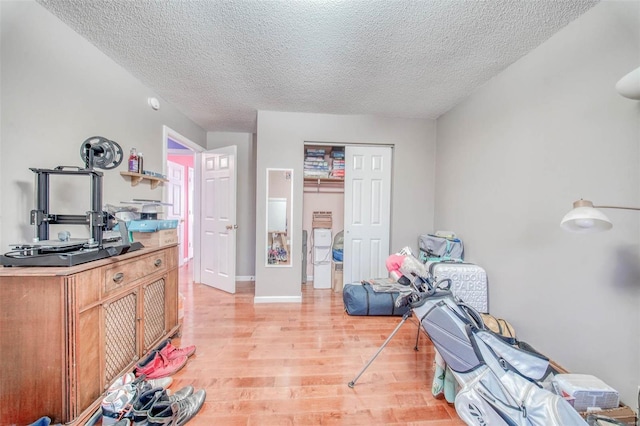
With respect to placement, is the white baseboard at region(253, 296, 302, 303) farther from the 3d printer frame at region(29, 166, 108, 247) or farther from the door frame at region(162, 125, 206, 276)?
the 3d printer frame at region(29, 166, 108, 247)

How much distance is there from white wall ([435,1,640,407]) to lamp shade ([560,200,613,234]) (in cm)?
41

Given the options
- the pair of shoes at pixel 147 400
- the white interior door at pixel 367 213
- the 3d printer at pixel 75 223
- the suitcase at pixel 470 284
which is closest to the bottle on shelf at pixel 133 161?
the 3d printer at pixel 75 223

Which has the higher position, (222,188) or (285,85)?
(285,85)

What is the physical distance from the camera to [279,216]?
10.3ft

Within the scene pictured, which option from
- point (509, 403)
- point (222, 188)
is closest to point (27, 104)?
point (222, 188)

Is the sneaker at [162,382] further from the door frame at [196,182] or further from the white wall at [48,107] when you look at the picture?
the door frame at [196,182]

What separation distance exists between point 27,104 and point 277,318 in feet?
8.45

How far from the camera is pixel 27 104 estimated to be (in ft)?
4.47

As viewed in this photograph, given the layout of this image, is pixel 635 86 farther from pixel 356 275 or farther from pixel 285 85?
pixel 356 275

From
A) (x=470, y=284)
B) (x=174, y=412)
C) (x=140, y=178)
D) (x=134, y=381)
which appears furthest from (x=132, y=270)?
(x=470, y=284)

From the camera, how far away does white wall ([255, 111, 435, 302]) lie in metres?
2.98

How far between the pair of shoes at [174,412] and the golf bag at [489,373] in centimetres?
148

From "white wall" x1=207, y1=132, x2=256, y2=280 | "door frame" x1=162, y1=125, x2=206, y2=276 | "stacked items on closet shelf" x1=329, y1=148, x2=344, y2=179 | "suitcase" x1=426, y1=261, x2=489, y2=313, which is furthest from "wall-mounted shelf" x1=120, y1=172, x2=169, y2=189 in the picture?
"suitcase" x1=426, y1=261, x2=489, y2=313

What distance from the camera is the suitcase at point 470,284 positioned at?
7.06ft
